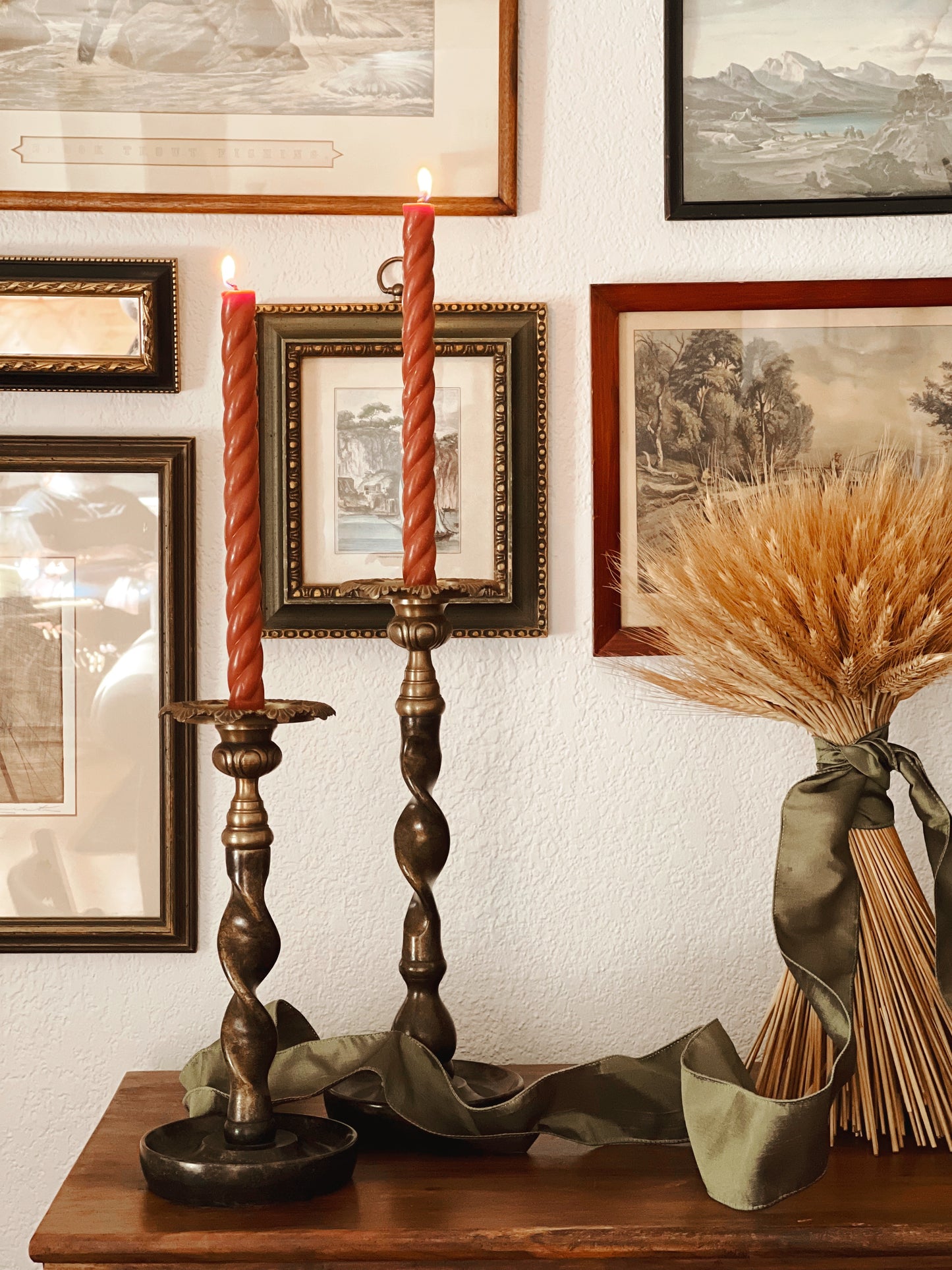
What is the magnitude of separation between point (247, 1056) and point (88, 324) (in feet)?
1.71

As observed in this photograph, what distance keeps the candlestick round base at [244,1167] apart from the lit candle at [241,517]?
0.23m

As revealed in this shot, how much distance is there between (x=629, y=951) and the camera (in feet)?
2.76

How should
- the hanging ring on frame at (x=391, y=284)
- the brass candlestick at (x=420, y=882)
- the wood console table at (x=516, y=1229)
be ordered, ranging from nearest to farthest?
the wood console table at (x=516, y=1229) < the brass candlestick at (x=420, y=882) < the hanging ring on frame at (x=391, y=284)

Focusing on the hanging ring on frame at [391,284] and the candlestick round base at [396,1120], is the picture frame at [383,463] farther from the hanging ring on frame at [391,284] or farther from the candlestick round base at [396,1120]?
the candlestick round base at [396,1120]

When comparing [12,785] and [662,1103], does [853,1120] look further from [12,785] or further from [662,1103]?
[12,785]

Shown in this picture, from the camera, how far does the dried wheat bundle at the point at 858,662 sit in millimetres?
630

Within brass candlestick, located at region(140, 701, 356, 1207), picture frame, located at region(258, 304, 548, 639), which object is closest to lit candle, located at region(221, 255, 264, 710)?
brass candlestick, located at region(140, 701, 356, 1207)

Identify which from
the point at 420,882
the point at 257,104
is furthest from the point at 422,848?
the point at 257,104

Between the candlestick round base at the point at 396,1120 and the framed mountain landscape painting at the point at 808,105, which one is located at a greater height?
the framed mountain landscape painting at the point at 808,105

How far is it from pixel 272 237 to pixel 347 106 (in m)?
0.11

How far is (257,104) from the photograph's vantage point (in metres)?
0.82

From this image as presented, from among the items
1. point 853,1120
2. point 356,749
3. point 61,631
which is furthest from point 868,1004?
point 61,631

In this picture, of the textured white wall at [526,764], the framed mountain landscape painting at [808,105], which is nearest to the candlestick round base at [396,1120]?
the textured white wall at [526,764]

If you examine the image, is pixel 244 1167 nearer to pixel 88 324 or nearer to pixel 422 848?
pixel 422 848
